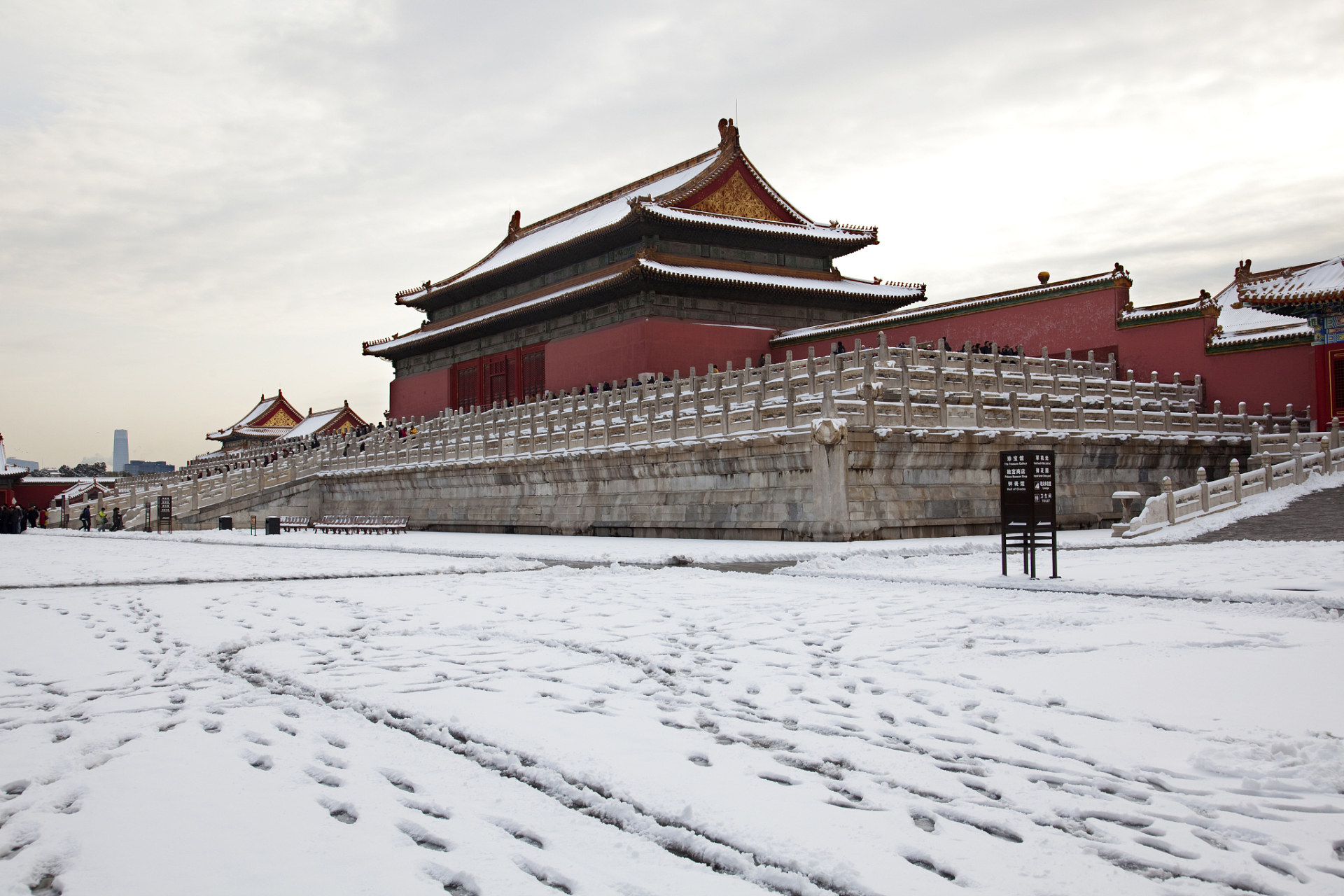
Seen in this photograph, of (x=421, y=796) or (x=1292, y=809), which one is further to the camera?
(x=421, y=796)

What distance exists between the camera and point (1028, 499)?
1086 cm

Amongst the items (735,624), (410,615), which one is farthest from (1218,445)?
(410,615)

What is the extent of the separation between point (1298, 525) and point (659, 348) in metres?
18.1

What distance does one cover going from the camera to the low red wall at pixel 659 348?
98.0 ft

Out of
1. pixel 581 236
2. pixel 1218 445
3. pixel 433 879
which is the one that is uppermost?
pixel 581 236

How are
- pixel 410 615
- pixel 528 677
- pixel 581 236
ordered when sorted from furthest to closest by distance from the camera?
pixel 581 236, pixel 410 615, pixel 528 677

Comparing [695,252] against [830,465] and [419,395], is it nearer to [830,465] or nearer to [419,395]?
[419,395]

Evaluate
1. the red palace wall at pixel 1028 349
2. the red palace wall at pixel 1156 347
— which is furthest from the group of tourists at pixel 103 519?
the red palace wall at pixel 1156 347

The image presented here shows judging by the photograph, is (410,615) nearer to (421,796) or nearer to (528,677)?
(528,677)

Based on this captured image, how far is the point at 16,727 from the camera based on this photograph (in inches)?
197

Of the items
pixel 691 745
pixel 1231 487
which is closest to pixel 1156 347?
pixel 1231 487

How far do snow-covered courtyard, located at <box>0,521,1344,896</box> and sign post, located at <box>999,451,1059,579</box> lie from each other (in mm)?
1221

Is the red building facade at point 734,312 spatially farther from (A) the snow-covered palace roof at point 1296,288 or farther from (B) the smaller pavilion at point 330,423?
(B) the smaller pavilion at point 330,423

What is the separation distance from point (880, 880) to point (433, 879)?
4.40 feet
